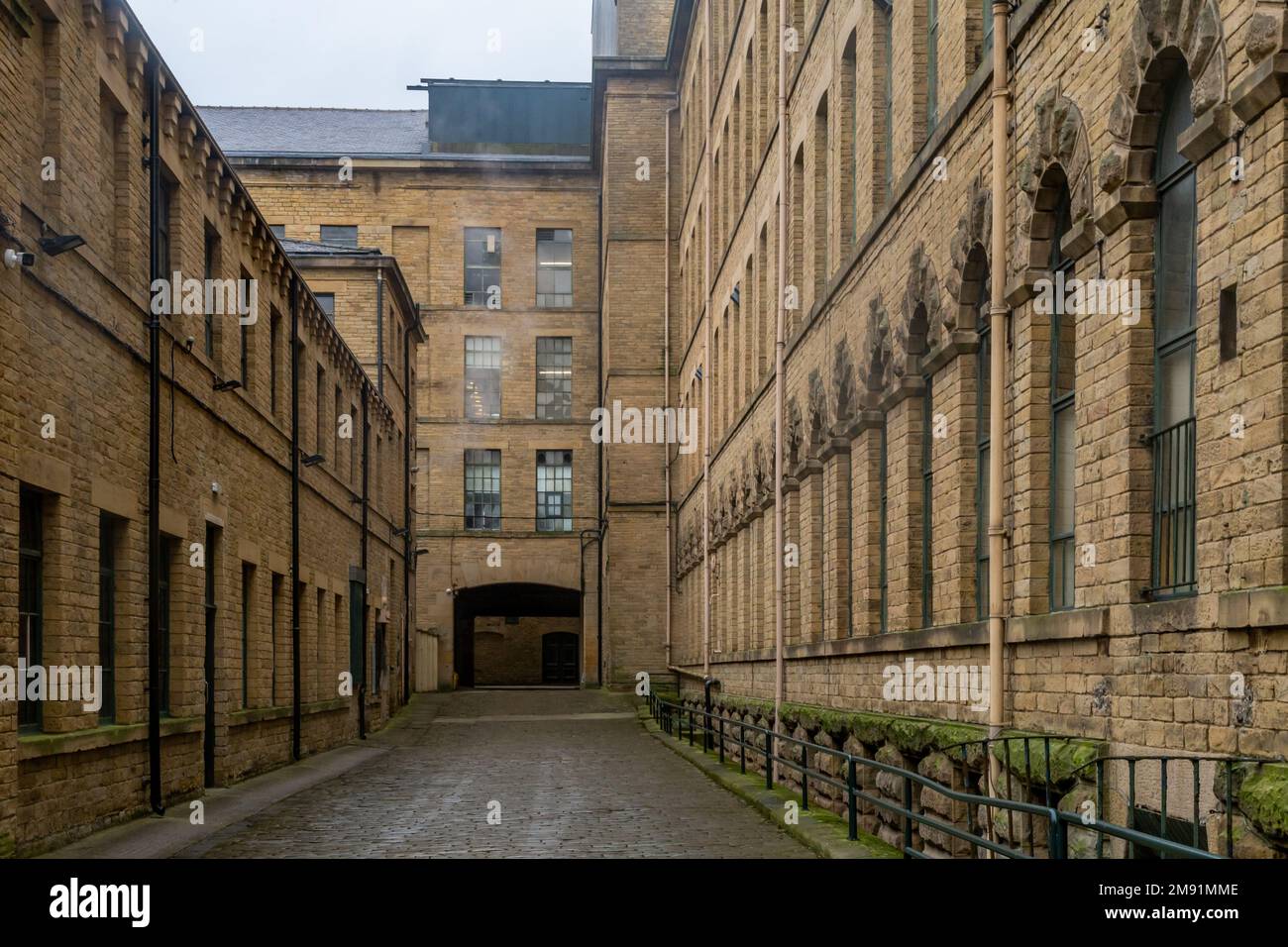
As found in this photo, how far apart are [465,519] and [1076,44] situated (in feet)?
155

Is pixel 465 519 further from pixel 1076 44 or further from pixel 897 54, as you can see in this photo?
pixel 1076 44

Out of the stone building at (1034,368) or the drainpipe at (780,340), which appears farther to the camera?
the drainpipe at (780,340)

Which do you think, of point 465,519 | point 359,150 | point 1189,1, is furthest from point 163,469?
point 359,150

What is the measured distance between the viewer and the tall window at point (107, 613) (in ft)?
48.7

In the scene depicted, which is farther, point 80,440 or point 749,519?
point 749,519

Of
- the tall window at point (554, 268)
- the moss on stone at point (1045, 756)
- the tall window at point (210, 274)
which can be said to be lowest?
the moss on stone at point (1045, 756)

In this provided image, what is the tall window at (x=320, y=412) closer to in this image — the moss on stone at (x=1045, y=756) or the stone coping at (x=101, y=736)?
the stone coping at (x=101, y=736)

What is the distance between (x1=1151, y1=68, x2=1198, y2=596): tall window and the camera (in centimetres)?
888

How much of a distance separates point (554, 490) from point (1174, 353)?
48.5 metres

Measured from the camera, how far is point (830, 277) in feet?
64.4

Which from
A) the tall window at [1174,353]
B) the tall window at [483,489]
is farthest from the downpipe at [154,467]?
the tall window at [483,489]

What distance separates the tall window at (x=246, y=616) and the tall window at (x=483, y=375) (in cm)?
3561

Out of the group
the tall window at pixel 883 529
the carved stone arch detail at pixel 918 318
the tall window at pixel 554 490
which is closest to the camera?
the carved stone arch detail at pixel 918 318

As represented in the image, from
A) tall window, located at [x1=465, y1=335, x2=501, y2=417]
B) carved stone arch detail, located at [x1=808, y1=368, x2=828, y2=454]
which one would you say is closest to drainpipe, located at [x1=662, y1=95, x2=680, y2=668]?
tall window, located at [x1=465, y1=335, x2=501, y2=417]
